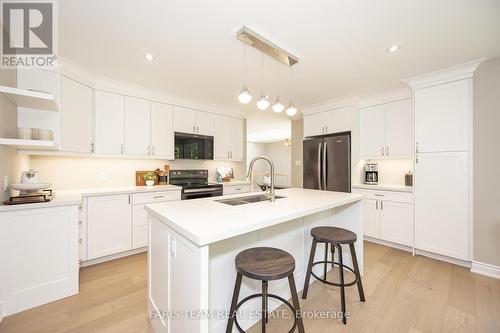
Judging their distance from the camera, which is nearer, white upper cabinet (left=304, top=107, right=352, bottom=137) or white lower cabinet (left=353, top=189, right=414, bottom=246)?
white lower cabinet (left=353, top=189, right=414, bottom=246)

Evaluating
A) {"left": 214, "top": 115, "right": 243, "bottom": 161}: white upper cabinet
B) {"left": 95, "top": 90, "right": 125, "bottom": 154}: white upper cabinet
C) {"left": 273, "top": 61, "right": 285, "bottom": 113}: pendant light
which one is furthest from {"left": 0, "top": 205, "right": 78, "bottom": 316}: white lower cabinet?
{"left": 214, "top": 115, "right": 243, "bottom": 161}: white upper cabinet

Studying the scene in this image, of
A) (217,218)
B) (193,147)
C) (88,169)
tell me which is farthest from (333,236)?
(88,169)

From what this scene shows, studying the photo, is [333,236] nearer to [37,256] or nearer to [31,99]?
[37,256]

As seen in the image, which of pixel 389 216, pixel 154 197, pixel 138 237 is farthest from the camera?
pixel 389 216

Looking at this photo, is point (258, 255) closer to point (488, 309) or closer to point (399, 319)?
point (399, 319)

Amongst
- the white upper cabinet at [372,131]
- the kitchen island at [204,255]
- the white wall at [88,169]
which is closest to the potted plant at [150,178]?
the white wall at [88,169]

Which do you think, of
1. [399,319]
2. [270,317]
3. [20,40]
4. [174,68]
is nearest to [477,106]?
[399,319]

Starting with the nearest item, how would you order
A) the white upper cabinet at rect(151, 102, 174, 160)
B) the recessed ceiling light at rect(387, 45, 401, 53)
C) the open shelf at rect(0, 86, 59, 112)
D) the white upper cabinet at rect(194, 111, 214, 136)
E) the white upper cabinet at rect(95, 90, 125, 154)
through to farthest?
the open shelf at rect(0, 86, 59, 112), the recessed ceiling light at rect(387, 45, 401, 53), the white upper cabinet at rect(95, 90, 125, 154), the white upper cabinet at rect(151, 102, 174, 160), the white upper cabinet at rect(194, 111, 214, 136)

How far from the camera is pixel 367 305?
1.78 metres

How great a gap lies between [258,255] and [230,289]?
369mm

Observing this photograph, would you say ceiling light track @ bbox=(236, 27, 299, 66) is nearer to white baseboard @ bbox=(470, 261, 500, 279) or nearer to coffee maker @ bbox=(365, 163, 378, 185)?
coffee maker @ bbox=(365, 163, 378, 185)

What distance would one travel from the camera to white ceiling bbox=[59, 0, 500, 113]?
1.51 meters

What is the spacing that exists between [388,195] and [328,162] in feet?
3.41

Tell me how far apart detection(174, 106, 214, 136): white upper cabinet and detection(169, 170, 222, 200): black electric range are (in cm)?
76
